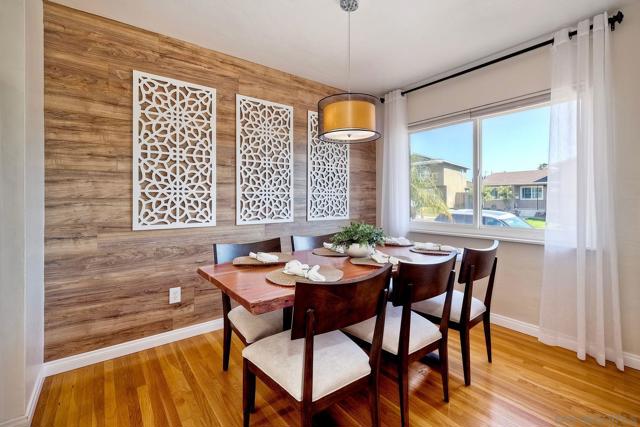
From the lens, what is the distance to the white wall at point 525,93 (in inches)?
77.8

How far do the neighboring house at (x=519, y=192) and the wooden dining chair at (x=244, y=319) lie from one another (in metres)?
2.18

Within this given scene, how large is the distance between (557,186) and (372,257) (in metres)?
1.62

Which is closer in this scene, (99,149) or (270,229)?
(99,149)

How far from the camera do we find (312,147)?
3.20m

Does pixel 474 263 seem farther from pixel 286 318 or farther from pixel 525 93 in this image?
pixel 525 93

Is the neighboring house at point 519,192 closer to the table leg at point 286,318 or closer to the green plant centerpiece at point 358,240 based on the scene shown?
the green plant centerpiece at point 358,240

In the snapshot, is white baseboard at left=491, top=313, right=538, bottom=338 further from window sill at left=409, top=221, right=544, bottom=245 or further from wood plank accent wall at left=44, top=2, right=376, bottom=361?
wood plank accent wall at left=44, top=2, right=376, bottom=361

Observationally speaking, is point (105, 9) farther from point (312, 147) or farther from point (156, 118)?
point (312, 147)

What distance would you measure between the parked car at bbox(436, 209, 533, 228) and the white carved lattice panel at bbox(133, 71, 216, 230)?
2.43 meters

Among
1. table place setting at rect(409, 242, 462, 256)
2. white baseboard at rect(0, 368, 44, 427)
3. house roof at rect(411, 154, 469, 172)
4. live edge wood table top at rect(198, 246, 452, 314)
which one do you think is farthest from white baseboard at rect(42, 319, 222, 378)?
house roof at rect(411, 154, 469, 172)

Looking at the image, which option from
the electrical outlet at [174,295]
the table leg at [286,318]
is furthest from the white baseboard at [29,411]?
the table leg at [286,318]

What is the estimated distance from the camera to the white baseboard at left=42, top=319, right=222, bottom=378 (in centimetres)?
193

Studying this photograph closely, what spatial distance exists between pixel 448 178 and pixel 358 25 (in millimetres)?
1809

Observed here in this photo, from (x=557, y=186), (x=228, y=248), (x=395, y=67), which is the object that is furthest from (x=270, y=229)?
(x=557, y=186)
